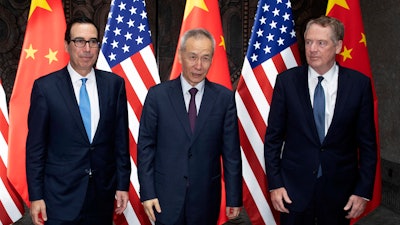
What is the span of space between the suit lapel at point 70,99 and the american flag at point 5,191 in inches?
50.5

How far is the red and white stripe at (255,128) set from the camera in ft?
11.8

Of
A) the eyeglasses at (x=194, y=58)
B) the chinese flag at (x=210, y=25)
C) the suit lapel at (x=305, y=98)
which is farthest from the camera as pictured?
the chinese flag at (x=210, y=25)

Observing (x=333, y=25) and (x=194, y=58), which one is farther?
(x=333, y=25)

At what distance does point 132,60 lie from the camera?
3643mm

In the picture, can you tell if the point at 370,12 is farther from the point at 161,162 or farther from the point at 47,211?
the point at 47,211

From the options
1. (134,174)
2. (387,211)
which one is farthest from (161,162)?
(387,211)

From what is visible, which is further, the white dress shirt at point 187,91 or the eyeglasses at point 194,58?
the white dress shirt at point 187,91

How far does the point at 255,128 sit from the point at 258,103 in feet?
0.66

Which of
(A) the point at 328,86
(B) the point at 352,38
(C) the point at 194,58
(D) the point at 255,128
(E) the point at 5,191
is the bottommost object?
(E) the point at 5,191

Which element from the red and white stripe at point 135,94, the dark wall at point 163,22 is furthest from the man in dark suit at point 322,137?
the dark wall at point 163,22

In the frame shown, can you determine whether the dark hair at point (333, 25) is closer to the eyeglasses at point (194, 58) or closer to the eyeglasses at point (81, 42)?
the eyeglasses at point (194, 58)

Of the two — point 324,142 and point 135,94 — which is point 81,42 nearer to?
point 135,94

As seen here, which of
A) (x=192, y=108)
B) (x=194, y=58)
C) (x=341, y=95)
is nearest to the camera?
(x=194, y=58)

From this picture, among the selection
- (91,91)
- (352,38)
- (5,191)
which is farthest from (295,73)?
(5,191)
